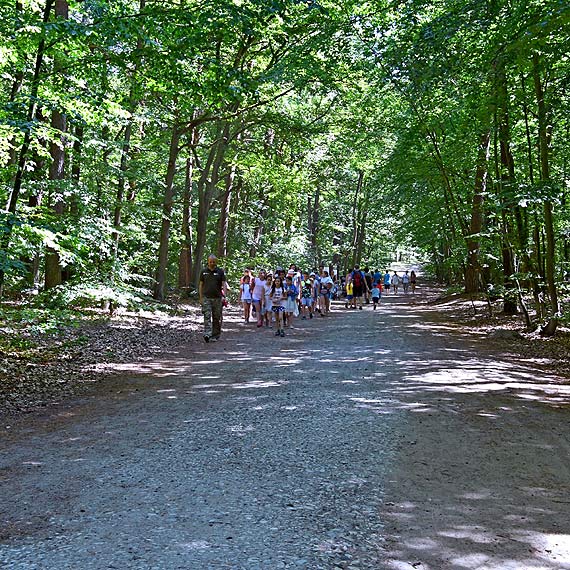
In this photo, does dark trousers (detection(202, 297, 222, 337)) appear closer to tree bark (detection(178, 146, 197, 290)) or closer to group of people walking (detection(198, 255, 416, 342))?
group of people walking (detection(198, 255, 416, 342))

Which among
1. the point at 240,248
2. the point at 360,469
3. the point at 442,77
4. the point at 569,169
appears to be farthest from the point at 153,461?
the point at 240,248

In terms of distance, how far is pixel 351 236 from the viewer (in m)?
50.2

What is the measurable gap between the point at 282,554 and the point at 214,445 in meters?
2.43

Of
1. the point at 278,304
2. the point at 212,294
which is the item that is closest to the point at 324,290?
the point at 278,304

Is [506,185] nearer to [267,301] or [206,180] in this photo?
[267,301]

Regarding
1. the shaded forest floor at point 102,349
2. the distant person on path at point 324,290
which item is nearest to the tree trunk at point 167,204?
the shaded forest floor at point 102,349

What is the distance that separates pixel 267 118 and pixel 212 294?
843 cm

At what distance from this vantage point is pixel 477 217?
22859 millimetres

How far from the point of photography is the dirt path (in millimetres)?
3631

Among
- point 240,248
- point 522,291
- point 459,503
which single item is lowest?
point 459,503

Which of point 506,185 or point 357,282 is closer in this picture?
point 506,185

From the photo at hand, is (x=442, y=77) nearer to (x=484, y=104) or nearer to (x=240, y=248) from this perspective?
(x=484, y=104)

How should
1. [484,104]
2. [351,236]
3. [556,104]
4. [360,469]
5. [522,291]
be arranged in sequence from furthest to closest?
1. [351,236]
2. [522,291]
3. [484,104]
4. [556,104]
5. [360,469]

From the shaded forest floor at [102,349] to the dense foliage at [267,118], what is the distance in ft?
3.28
